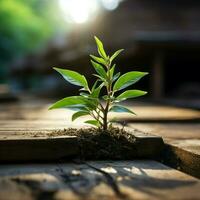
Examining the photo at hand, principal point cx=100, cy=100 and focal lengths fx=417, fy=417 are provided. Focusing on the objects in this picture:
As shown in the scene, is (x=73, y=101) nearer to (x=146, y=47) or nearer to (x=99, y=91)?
(x=99, y=91)

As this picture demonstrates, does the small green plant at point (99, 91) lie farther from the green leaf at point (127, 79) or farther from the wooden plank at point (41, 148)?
the wooden plank at point (41, 148)

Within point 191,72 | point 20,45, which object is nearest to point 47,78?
point 20,45

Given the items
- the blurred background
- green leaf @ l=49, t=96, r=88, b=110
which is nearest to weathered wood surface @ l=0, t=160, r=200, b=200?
green leaf @ l=49, t=96, r=88, b=110

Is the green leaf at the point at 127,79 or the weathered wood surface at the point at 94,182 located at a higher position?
the green leaf at the point at 127,79

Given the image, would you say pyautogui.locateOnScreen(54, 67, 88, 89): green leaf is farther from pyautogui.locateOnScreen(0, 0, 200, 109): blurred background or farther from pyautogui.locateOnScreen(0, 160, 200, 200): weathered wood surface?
Answer: pyautogui.locateOnScreen(0, 0, 200, 109): blurred background

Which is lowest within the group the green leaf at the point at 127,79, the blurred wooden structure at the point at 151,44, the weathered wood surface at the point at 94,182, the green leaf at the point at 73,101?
the weathered wood surface at the point at 94,182

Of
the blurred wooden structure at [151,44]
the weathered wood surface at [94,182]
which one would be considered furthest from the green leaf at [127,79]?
the blurred wooden structure at [151,44]

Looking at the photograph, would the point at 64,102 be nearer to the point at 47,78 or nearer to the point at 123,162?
the point at 123,162
